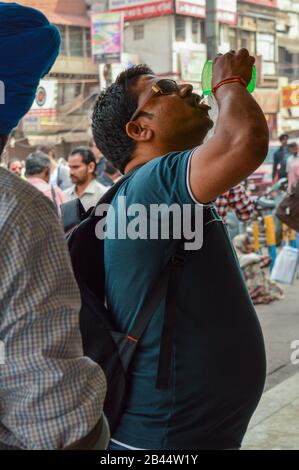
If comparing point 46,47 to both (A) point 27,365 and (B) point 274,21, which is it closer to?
(A) point 27,365

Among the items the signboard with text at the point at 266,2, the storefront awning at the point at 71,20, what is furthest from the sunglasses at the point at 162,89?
the signboard with text at the point at 266,2

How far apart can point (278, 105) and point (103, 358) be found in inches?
1280

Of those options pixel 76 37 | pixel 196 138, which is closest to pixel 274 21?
pixel 76 37

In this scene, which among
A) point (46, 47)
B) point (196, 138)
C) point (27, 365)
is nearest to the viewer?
point (27, 365)

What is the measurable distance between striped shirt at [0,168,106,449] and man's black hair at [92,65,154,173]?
0.87m

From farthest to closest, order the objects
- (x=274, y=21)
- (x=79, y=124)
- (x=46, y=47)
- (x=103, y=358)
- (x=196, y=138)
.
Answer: (x=274, y=21)
(x=79, y=124)
(x=196, y=138)
(x=103, y=358)
(x=46, y=47)

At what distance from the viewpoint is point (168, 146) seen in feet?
6.89

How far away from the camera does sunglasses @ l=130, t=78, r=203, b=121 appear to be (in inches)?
82.5

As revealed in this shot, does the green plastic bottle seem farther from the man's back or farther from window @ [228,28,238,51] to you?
window @ [228,28,238,51]

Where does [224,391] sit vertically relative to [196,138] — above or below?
below

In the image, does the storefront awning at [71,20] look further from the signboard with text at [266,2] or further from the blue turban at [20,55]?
the blue turban at [20,55]

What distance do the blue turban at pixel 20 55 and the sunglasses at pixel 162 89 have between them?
61 cm

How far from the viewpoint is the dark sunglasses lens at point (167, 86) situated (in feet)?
6.88

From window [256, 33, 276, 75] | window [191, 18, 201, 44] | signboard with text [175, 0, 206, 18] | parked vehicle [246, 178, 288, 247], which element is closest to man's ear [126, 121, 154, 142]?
parked vehicle [246, 178, 288, 247]
